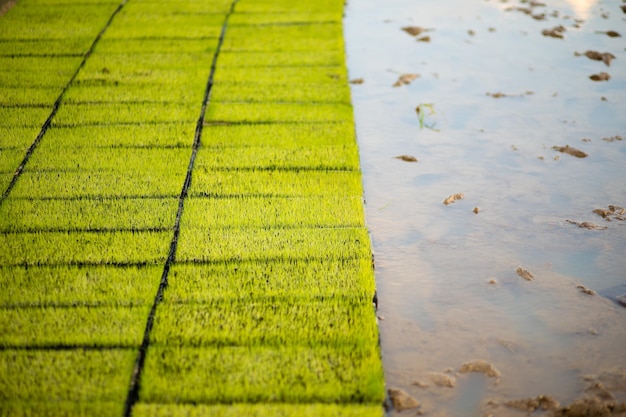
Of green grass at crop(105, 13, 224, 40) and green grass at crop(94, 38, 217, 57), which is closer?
green grass at crop(94, 38, 217, 57)

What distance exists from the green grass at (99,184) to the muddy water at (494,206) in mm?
1079

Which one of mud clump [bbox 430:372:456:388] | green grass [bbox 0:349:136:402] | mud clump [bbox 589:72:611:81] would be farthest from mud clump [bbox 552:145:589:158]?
green grass [bbox 0:349:136:402]

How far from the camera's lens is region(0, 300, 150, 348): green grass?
82.9 inches

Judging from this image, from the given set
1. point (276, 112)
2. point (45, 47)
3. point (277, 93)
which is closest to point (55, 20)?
point (45, 47)

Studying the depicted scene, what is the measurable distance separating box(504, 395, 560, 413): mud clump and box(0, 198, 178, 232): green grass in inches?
65.9

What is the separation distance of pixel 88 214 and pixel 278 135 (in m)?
1.22

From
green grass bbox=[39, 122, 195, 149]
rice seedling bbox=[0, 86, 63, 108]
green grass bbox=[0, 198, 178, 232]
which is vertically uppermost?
rice seedling bbox=[0, 86, 63, 108]

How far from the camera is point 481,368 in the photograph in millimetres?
2100

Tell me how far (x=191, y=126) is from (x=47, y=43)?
70.4 inches

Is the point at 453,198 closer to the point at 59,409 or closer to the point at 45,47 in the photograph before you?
the point at 59,409

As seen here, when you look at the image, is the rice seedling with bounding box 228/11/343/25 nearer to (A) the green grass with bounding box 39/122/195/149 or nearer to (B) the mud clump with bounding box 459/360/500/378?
(A) the green grass with bounding box 39/122/195/149

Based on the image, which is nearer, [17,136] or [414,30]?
[17,136]

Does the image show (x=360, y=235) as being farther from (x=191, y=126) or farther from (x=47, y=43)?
(x=47, y=43)

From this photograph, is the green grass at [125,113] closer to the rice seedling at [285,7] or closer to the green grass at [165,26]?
the green grass at [165,26]
